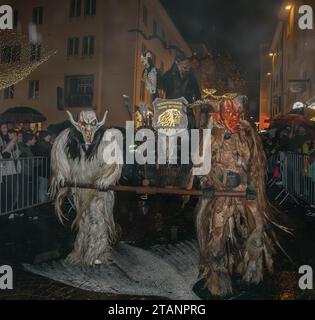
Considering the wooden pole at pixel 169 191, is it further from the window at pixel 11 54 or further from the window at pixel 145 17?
the window at pixel 145 17

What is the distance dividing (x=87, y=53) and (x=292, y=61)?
11509 millimetres

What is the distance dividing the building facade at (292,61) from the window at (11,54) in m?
8.08

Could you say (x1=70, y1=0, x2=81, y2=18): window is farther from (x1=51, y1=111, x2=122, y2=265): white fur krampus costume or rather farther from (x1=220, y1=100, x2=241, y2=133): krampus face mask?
(x1=220, y1=100, x2=241, y2=133): krampus face mask

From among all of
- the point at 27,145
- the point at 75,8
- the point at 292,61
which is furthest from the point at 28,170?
the point at 292,61

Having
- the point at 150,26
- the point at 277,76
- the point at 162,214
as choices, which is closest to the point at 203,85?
the point at 162,214

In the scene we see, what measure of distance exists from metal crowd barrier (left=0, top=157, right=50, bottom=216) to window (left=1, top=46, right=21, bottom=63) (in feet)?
10.0

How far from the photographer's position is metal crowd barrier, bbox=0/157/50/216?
23.8ft

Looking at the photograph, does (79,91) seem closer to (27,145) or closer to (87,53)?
(87,53)

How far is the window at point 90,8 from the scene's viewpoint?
1234 cm
